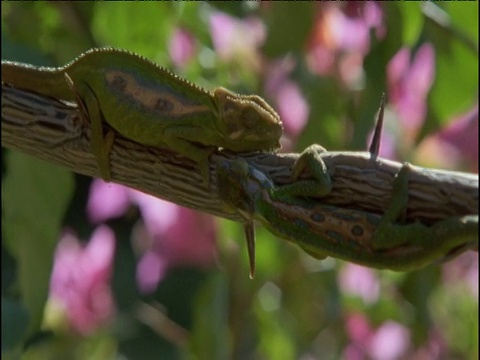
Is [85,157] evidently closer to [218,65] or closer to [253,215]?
[253,215]

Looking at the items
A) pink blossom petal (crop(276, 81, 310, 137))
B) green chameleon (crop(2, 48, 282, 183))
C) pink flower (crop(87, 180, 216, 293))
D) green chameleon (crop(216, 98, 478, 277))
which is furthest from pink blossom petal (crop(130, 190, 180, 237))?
green chameleon (crop(216, 98, 478, 277))

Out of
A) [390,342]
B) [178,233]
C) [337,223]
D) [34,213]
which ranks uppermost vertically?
[337,223]

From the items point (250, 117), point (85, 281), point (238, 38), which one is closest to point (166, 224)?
point (85, 281)

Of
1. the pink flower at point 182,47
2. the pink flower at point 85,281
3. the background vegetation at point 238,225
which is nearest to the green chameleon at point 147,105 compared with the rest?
the background vegetation at point 238,225

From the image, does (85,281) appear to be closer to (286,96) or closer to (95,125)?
(286,96)

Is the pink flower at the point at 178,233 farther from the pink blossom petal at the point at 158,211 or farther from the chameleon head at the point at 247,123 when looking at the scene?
the chameleon head at the point at 247,123

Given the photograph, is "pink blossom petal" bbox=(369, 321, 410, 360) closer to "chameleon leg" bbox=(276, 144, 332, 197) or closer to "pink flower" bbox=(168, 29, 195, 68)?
"pink flower" bbox=(168, 29, 195, 68)

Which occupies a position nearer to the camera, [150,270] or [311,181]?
[311,181]

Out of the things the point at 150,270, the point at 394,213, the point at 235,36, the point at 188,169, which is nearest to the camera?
the point at 394,213
